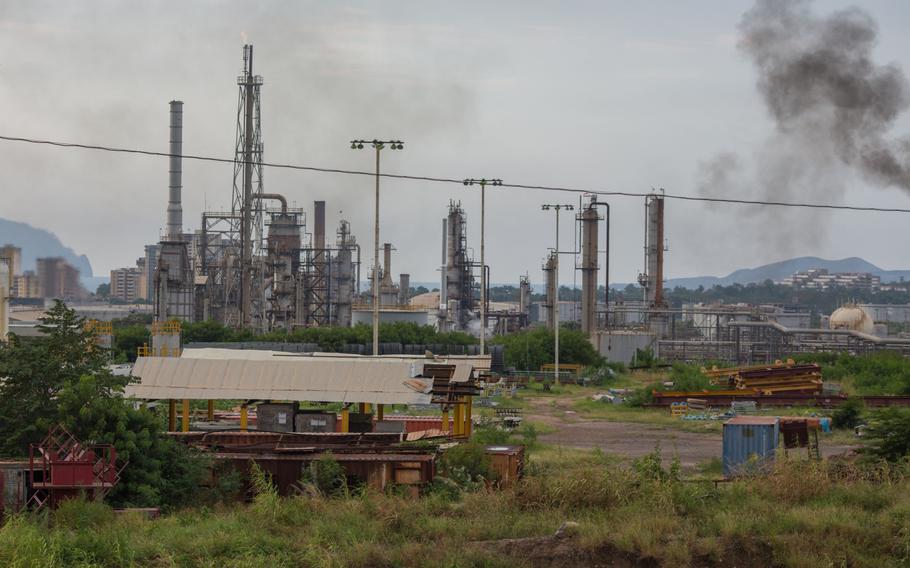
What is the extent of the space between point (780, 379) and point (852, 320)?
130 ft

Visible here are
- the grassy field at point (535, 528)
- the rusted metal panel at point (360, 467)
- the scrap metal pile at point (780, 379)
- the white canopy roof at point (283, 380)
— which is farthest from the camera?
the scrap metal pile at point (780, 379)

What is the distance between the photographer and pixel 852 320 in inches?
3044

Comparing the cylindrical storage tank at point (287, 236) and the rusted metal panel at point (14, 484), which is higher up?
the cylindrical storage tank at point (287, 236)

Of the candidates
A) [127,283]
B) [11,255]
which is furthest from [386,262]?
[127,283]

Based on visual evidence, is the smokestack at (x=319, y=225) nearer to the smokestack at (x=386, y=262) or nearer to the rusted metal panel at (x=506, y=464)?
the smokestack at (x=386, y=262)

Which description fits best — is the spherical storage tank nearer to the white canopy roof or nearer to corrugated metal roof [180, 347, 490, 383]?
corrugated metal roof [180, 347, 490, 383]

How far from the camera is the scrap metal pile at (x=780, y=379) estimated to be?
39906mm

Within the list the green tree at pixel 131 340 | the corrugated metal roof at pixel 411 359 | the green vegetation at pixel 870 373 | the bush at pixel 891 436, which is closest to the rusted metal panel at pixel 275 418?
the corrugated metal roof at pixel 411 359

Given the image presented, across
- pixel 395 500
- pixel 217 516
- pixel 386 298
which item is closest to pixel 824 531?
pixel 395 500

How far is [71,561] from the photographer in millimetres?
13273

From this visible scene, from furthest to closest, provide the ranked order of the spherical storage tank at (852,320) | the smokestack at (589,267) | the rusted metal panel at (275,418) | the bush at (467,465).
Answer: the spherical storage tank at (852,320)
the smokestack at (589,267)
the rusted metal panel at (275,418)
the bush at (467,465)

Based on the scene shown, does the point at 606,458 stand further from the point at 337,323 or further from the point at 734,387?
the point at 337,323

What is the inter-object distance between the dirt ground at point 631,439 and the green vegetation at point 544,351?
20877 mm

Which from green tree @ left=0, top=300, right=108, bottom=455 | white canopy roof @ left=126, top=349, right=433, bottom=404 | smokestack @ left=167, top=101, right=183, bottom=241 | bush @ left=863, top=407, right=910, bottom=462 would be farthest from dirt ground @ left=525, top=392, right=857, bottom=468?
smokestack @ left=167, top=101, right=183, bottom=241
